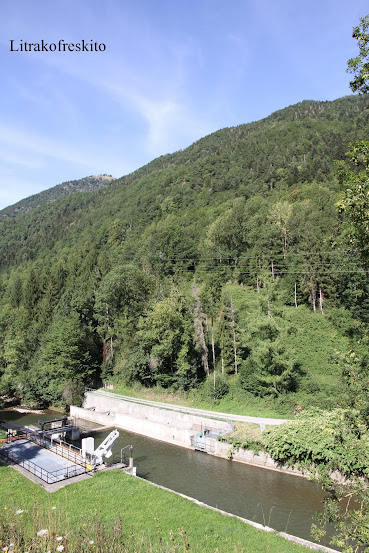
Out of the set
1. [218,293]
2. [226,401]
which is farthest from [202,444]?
[218,293]

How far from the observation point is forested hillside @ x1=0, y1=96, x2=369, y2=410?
1259 inches

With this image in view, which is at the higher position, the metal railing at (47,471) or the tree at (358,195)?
the tree at (358,195)

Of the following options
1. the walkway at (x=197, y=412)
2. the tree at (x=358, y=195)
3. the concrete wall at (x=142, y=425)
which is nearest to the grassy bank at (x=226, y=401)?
the walkway at (x=197, y=412)

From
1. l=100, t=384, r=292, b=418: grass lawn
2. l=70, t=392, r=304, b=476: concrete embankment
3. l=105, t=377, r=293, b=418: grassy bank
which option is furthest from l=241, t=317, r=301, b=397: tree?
l=70, t=392, r=304, b=476: concrete embankment

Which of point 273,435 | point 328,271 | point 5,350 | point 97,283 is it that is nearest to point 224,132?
point 97,283

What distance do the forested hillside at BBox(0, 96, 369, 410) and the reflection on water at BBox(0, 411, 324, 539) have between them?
5.12 metres

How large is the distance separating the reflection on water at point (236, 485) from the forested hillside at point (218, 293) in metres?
5.12

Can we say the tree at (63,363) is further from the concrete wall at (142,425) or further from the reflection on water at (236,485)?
the reflection on water at (236,485)

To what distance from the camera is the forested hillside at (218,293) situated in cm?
3197

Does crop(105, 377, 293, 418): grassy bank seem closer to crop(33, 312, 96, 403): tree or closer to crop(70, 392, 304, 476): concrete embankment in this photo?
crop(70, 392, 304, 476): concrete embankment

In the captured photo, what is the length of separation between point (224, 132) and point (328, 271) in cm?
12391

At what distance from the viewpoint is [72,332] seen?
4044 cm

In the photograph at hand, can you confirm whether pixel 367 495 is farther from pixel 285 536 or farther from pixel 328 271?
pixel 328 271

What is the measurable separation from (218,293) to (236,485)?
27255 millimetres
